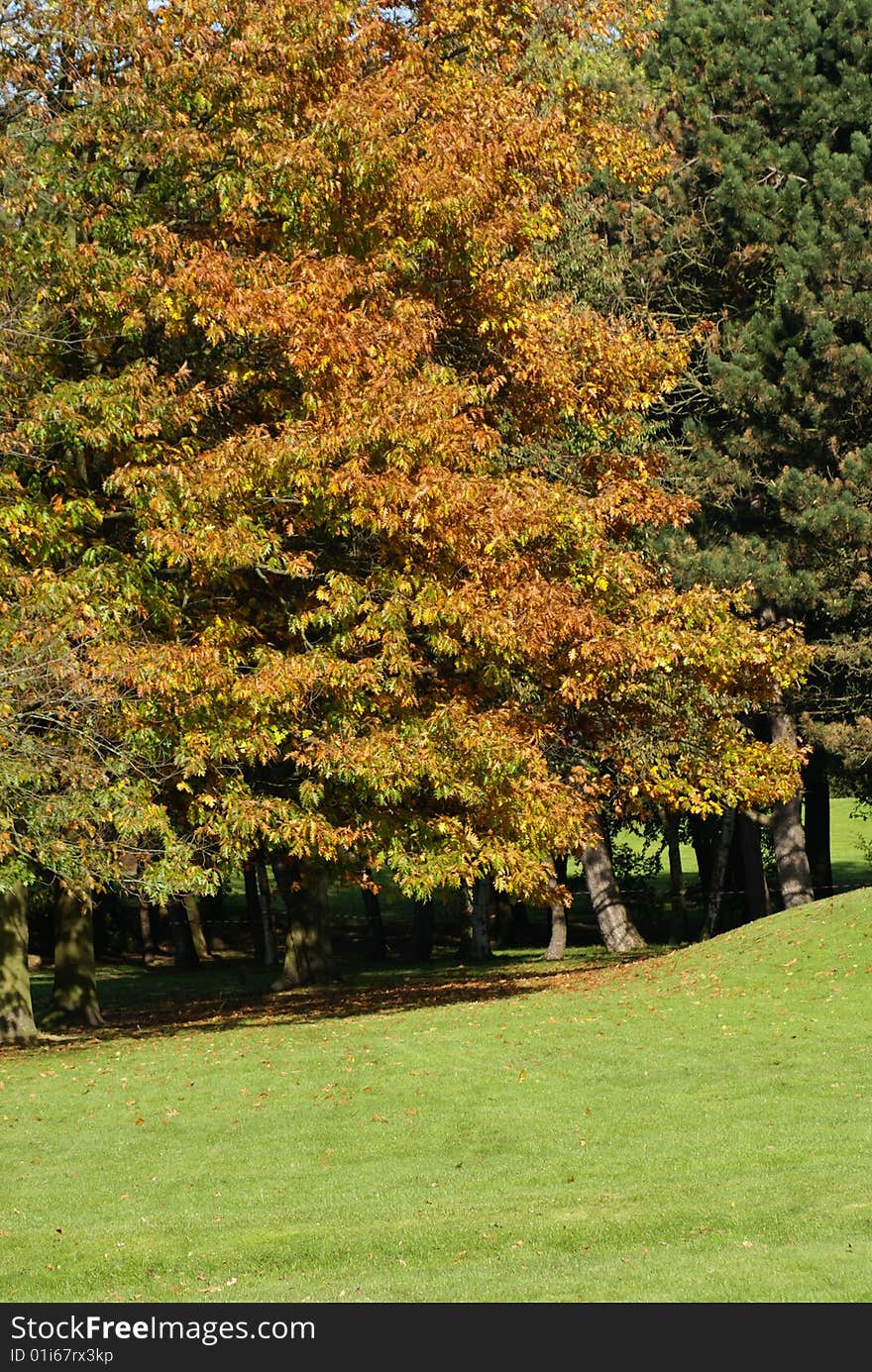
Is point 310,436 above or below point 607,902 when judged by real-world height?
above

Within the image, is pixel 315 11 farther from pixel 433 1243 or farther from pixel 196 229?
pixel 433 1243

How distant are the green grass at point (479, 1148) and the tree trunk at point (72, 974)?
1868mm

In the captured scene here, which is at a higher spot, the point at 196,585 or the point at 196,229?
the point at 196,229

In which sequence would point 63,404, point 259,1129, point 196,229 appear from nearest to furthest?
point 259,1129 → point 63,404 → point 196,229

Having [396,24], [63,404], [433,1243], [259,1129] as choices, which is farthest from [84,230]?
[433,1243]

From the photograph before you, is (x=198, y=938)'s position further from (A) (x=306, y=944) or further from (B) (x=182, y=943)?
(A) (x=306, y=944)

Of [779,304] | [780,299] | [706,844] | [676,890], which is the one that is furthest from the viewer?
[706,844]

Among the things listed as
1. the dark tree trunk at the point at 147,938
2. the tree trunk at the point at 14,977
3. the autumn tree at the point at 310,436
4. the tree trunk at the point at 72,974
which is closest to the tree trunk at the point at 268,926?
the dark tree trunk at the point at 147,938

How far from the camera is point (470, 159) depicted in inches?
782

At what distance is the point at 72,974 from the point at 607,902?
510 inches

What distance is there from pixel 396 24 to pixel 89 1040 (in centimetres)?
1561

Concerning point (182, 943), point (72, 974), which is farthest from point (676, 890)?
point (72, 974)

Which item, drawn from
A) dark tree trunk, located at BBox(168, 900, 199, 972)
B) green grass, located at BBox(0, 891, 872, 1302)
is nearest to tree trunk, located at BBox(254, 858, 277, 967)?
dark tree trunk, located at BBox(168, 900, 199, 972)

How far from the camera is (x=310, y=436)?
58.0 feet
